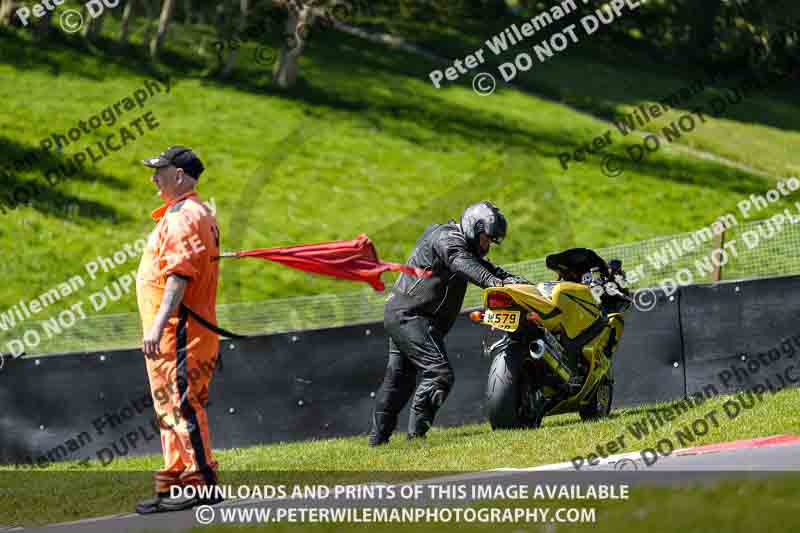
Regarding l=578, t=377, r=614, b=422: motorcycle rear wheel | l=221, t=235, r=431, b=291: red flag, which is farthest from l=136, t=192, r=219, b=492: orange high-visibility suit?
l=578, t=377, r=614, b=422: motorcycle rear wheel

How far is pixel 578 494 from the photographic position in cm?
720

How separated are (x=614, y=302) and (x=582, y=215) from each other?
18.9 m

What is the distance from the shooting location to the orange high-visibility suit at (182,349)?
25.3ft

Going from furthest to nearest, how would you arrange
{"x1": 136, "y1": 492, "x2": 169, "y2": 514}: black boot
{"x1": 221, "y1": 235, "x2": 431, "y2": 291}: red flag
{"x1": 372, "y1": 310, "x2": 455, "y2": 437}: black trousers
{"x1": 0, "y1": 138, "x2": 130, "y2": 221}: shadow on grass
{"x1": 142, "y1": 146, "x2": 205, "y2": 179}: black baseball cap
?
{"x1": 0, "y1": 138, "x2": 130, "y2": 221}: shadow on grass → {"x1": 372, "y1": 310, "x2": 455, "y2": 437}: black trousers → {"x1": 221, "y1": 235, "x2": 431, "y2": 291}: red flag → {"x1": 142, "y1": 146, "x2": 205, "y2": 179}: black baseball cap → {"x1": 136, "y1": 492, "x2": 169, "y2": 514}: black boot

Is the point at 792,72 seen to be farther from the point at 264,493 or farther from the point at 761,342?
the point at 264,493

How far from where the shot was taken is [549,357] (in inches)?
413

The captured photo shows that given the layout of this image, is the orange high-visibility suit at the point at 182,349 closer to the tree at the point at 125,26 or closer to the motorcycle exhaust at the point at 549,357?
the motorcycle exhaust at the point at 549,357

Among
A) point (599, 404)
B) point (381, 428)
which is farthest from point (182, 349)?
point (599, 404)

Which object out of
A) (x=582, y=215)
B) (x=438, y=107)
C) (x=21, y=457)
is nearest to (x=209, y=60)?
(x=438, y=107)

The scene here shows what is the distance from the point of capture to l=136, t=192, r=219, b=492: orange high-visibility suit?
25.3 feet

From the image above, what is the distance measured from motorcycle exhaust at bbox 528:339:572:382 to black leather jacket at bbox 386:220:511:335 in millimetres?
732

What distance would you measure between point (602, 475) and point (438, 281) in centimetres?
284

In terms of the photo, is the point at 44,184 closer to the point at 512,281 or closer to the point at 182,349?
the point at 512,281

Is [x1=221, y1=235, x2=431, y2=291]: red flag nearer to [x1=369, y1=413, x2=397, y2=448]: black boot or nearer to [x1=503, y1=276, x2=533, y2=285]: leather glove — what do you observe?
[x1=503, y1=276, x2=533, y2=285]: leather glove
